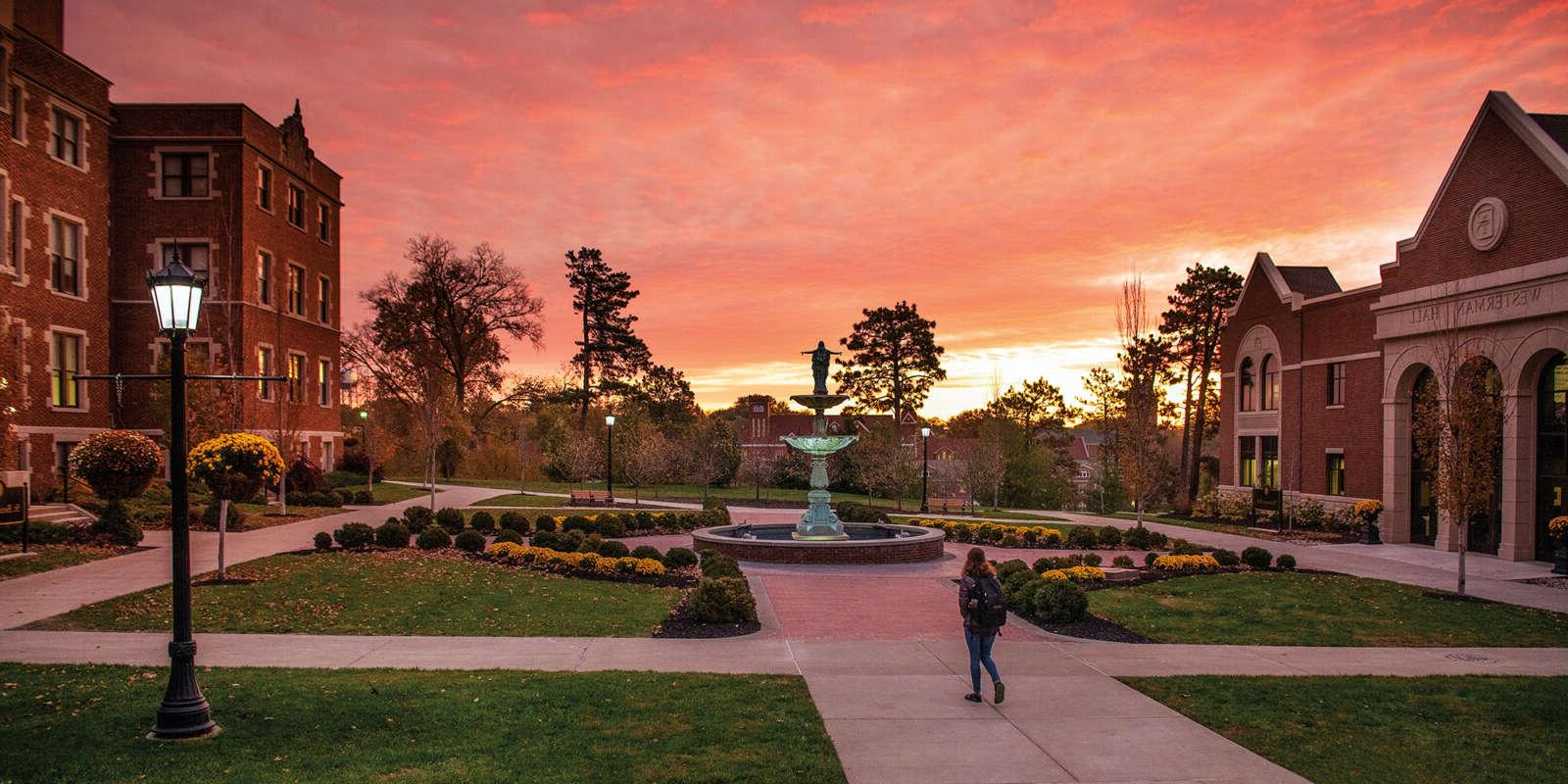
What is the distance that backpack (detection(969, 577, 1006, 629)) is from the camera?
9344mm

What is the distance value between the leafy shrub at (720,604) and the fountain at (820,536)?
7.07m

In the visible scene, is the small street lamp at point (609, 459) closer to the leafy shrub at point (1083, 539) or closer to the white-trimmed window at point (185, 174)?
the white-trimmed window at point (185, 174)

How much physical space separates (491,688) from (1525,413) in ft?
86.1

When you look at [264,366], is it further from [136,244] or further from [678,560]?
[678,560]

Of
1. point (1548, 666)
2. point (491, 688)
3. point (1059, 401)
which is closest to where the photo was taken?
point (491, 688)

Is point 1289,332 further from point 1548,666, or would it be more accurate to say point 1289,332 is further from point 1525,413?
point 1548,666

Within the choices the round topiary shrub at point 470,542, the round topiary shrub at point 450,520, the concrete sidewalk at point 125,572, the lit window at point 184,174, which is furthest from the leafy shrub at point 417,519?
the lit window at point 184,174

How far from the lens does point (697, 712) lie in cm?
862

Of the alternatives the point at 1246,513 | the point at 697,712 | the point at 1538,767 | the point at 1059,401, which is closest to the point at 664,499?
the point at 1246,513

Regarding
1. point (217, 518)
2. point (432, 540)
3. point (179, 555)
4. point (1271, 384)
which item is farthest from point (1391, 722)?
point (1271, 384)

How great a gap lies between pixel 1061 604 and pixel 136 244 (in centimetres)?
3424

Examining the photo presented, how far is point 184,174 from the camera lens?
31828mm

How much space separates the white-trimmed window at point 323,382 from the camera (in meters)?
39.3

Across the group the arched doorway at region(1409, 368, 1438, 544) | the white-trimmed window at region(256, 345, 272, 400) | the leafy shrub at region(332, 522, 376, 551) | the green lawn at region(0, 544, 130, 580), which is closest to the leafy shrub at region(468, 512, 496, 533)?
the leafy shrub at region(332, 522, 376, 551)
